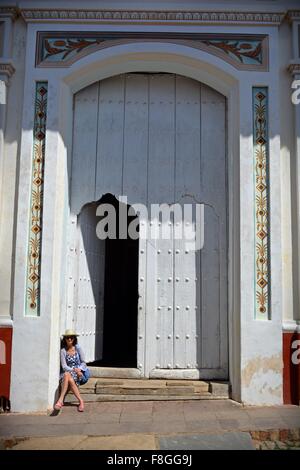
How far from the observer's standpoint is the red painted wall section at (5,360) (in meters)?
5.38

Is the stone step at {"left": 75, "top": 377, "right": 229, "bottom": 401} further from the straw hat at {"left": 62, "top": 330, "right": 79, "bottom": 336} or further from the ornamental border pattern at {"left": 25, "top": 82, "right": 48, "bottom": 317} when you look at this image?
the ornamental border pattern at {"left": 25, "top": 82, "right": 48, "bottom": 317}

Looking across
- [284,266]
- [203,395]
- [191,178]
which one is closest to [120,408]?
[203,395]

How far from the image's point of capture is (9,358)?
540 cm

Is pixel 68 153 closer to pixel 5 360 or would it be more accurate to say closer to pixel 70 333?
pixel 70 333

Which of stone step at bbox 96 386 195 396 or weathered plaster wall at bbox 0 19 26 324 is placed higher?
weathered plaster wall at bbox 0 19 26 324

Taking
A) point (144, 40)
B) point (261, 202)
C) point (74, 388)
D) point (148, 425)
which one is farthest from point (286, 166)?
point (74, 388)

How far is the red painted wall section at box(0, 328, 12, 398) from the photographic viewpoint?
5.38m

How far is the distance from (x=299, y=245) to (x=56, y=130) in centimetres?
294

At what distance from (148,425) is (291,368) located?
1.66m

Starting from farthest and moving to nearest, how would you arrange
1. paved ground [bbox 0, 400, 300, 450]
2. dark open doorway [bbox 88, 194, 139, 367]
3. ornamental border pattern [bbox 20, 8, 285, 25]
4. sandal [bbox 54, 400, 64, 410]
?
1. dark open doorway [bbox 88, 194, 139, 367]
2. ornamental border pattern [bbox 20, 8, 285, 25]
3. sandal [bbox 54, 400, 64, 410]
4. paved ground [bbox 0, 400, 300, 450]

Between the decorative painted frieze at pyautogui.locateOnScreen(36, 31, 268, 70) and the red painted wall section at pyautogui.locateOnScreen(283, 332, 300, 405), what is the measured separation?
3033 mm

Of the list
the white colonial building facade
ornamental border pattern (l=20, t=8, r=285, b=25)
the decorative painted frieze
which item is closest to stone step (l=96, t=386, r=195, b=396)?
the white colonial building facade

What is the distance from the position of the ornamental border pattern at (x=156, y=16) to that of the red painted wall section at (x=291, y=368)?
3.53 metres

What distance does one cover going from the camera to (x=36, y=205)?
5637 mm
